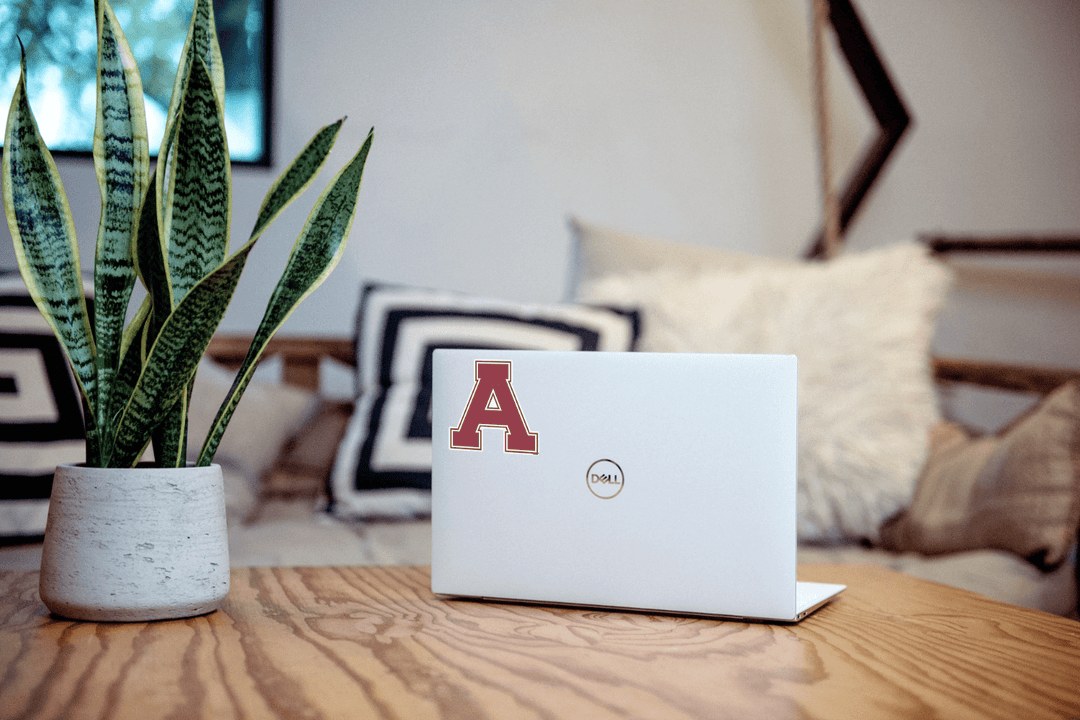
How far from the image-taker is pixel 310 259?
0.64m

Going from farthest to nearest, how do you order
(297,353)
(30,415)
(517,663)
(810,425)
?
1. (297,353)
2. (810,425)
3. (30,415)
4. (517,663)

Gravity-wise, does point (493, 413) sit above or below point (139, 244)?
below

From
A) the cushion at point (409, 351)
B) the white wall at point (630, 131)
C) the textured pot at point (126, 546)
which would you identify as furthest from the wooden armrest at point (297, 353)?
the textured pot at point (126, 546)

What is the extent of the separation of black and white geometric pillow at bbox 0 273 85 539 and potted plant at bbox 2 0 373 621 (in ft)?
1.69

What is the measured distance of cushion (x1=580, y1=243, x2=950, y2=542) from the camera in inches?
50.4

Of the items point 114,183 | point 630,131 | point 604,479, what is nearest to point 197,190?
point 114,183

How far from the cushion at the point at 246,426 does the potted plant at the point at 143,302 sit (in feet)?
1.86

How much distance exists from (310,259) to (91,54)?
141 centimetres

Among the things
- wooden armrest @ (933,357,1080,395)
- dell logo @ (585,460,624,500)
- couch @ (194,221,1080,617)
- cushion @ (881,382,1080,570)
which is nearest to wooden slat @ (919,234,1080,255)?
wooden armrest @ (933,357,1080,395)

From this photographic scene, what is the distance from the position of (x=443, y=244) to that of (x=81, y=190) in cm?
72

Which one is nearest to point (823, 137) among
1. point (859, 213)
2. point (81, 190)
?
point (859, 213)

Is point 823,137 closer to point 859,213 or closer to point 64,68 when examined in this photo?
point 859,213

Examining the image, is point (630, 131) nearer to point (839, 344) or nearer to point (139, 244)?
point (839, 344)

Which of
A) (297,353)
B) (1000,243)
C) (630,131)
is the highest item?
(630,131)
